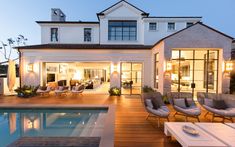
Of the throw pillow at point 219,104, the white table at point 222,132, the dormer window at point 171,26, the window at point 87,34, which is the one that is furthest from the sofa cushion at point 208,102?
the window at point 87,34

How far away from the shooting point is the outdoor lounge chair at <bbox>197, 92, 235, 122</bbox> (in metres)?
6.74

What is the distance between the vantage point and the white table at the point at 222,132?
4.05 meters

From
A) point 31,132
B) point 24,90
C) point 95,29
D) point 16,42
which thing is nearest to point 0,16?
point 16,42

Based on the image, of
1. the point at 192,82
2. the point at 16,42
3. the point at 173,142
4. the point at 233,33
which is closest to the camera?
the point at 173,142

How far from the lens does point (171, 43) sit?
10523 mm

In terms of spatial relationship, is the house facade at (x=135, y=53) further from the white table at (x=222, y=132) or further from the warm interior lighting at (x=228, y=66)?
the white table at (x=222, y=132)

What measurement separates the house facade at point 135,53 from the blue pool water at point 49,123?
532 centimetres

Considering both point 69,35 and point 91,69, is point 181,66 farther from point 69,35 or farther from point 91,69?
point 91,69

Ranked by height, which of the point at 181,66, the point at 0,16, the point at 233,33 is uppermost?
the point at 233,33

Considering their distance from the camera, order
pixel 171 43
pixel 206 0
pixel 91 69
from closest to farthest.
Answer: pixel 171 43 → pixel 91 69 → pixel 206 0

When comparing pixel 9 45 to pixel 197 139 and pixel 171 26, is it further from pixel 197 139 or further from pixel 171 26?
pixel 197 139

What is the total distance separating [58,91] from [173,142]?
10.3m

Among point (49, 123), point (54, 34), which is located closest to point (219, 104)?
point (49, 123)

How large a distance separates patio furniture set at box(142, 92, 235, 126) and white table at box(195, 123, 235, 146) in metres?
1.60
